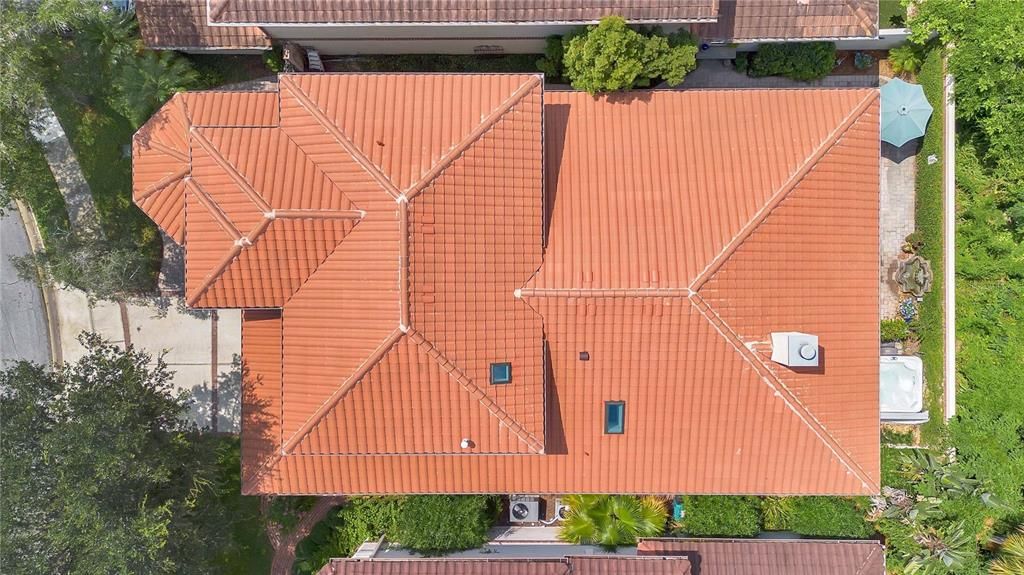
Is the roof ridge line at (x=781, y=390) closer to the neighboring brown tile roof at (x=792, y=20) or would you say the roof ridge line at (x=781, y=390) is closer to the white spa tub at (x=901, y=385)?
the white spa tub at (x=901, y=385)

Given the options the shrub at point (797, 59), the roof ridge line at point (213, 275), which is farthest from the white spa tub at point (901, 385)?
the roof ridge line at point (213, 275)

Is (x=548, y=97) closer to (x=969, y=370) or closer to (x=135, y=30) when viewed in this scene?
(x=135, y=30)

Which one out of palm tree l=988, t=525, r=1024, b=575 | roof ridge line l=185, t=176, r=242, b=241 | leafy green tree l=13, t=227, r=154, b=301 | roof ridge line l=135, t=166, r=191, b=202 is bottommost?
palm tree l=988, t=525, r=1024, b=575

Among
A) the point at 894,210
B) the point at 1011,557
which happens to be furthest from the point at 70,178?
the point at 1011,557

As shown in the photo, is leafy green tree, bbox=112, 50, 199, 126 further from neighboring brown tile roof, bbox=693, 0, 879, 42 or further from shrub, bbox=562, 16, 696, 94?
neighboring brown tile roof, bbox=693, 0, 879, 42

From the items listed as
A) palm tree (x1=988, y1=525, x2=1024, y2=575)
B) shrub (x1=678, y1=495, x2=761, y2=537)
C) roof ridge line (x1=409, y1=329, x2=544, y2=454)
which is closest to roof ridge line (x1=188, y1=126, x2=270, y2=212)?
roof ridge line (x1=409, y1=329, x2=544, y2=454)

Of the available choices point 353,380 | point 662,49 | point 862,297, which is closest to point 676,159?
point 662,49
